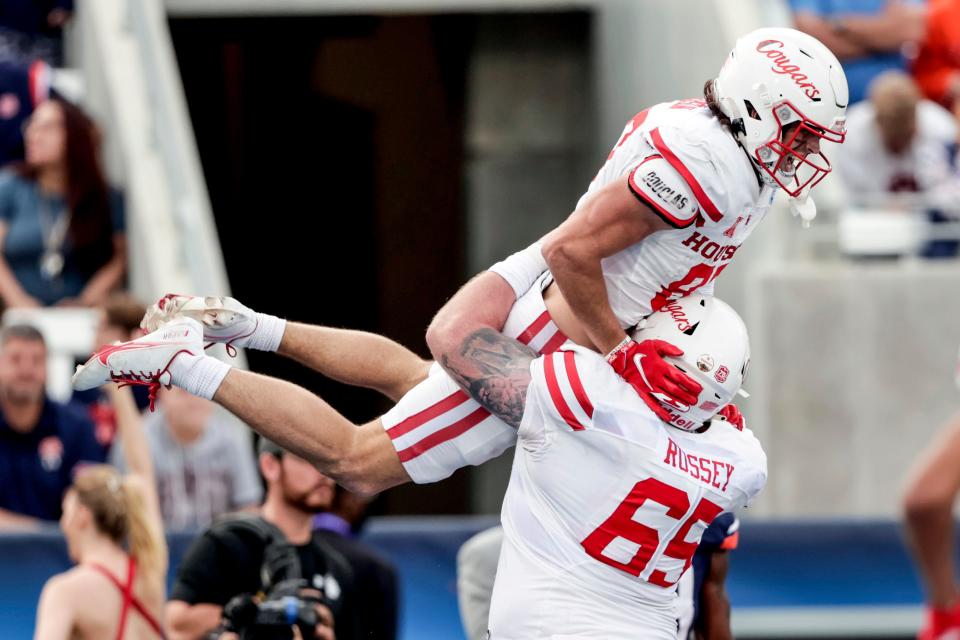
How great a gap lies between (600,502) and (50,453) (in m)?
4.24

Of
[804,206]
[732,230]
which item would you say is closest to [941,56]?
[804,206]

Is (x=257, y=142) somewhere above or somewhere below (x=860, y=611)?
above

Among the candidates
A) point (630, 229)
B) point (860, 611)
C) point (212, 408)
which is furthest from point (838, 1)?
point (630, 229)

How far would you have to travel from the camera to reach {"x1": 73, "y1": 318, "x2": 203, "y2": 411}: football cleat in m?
5.49

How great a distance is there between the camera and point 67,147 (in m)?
9.95

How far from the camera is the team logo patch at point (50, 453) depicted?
8.64 metres

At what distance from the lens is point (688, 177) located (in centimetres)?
525

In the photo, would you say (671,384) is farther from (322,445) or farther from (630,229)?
(322,445)

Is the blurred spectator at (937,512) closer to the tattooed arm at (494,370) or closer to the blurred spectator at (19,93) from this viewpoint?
the tattooed arm at (494,370)

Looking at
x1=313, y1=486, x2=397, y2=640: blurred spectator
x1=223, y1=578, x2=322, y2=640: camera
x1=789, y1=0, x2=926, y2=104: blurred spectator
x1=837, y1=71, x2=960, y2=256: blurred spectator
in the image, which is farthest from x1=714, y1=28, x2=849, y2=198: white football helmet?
x1=789, y1=0, x2=926, y2=104: blurred spectator

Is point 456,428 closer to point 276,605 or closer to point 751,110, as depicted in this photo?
point 276,605

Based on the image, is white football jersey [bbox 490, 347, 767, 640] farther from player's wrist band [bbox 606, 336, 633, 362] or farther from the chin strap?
the chin strap

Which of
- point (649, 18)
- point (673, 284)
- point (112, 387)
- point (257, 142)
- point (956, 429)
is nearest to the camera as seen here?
point (673, 284)

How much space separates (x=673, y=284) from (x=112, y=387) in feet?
13.5
